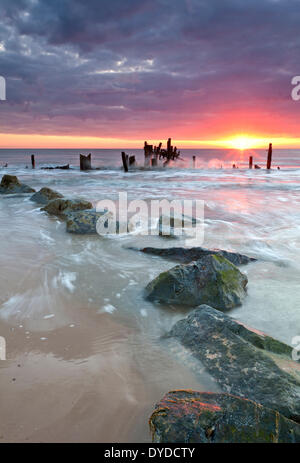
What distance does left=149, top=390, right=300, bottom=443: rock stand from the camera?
171 cm

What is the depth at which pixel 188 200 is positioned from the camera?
14.1 m

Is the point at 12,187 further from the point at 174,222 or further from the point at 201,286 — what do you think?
the point at 201,286

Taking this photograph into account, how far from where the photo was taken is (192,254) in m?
5.62

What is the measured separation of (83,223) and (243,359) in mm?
5592

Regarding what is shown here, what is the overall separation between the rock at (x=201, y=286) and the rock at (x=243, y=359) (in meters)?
0.72

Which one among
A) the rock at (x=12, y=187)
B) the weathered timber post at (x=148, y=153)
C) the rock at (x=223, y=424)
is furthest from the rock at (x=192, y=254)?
the weathered timber post at (x=148, y=153)

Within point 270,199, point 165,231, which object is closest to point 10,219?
point 165,231

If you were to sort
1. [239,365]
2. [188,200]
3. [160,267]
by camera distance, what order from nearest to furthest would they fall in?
[239,365] → [160,267] → [188,200]

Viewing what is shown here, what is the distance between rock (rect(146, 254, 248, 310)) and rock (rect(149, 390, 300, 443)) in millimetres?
2079

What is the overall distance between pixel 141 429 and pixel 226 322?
1.27m

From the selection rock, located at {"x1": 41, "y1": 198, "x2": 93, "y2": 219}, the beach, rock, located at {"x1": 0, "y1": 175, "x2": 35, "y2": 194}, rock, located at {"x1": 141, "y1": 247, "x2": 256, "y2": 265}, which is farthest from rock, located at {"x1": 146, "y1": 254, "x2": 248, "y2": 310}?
rock, located at {"x1": 0, "y1": 175, "x2": 35, "y2": 194}

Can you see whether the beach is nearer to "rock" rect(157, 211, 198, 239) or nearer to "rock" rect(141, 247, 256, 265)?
"rock" rect(141, 247, 256, 265)

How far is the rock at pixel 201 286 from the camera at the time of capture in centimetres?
392
